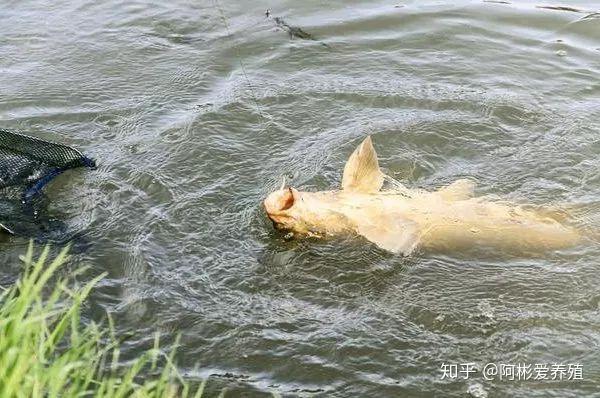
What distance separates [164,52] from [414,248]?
404 centimetres

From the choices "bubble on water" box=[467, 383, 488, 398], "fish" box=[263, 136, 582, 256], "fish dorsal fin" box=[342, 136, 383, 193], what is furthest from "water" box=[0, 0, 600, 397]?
"fish dorsal fin" box=[342, 136, 383, 193]

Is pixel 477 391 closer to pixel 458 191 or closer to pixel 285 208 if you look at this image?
pixel 285 208

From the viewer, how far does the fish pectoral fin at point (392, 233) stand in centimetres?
531

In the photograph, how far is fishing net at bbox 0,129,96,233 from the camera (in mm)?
5551

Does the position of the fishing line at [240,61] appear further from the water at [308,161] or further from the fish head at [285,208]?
the fish head at [285,208]

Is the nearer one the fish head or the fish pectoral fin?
the fish head

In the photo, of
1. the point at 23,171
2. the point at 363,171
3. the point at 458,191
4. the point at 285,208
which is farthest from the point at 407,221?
the point at 23,171

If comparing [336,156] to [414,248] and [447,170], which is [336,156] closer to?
[447,170]

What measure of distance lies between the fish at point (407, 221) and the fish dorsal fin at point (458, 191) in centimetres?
8

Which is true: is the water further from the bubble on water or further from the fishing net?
the fishing net

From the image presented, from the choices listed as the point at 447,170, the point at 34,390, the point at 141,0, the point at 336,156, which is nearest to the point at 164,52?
the point at 141,0

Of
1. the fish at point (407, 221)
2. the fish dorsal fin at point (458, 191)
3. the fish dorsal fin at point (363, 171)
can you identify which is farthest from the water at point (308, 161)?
the fish dorsal fin at point (363, 171)

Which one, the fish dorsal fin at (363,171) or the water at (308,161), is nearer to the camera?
the water at (308,161)

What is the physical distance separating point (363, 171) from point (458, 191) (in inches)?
32.8
